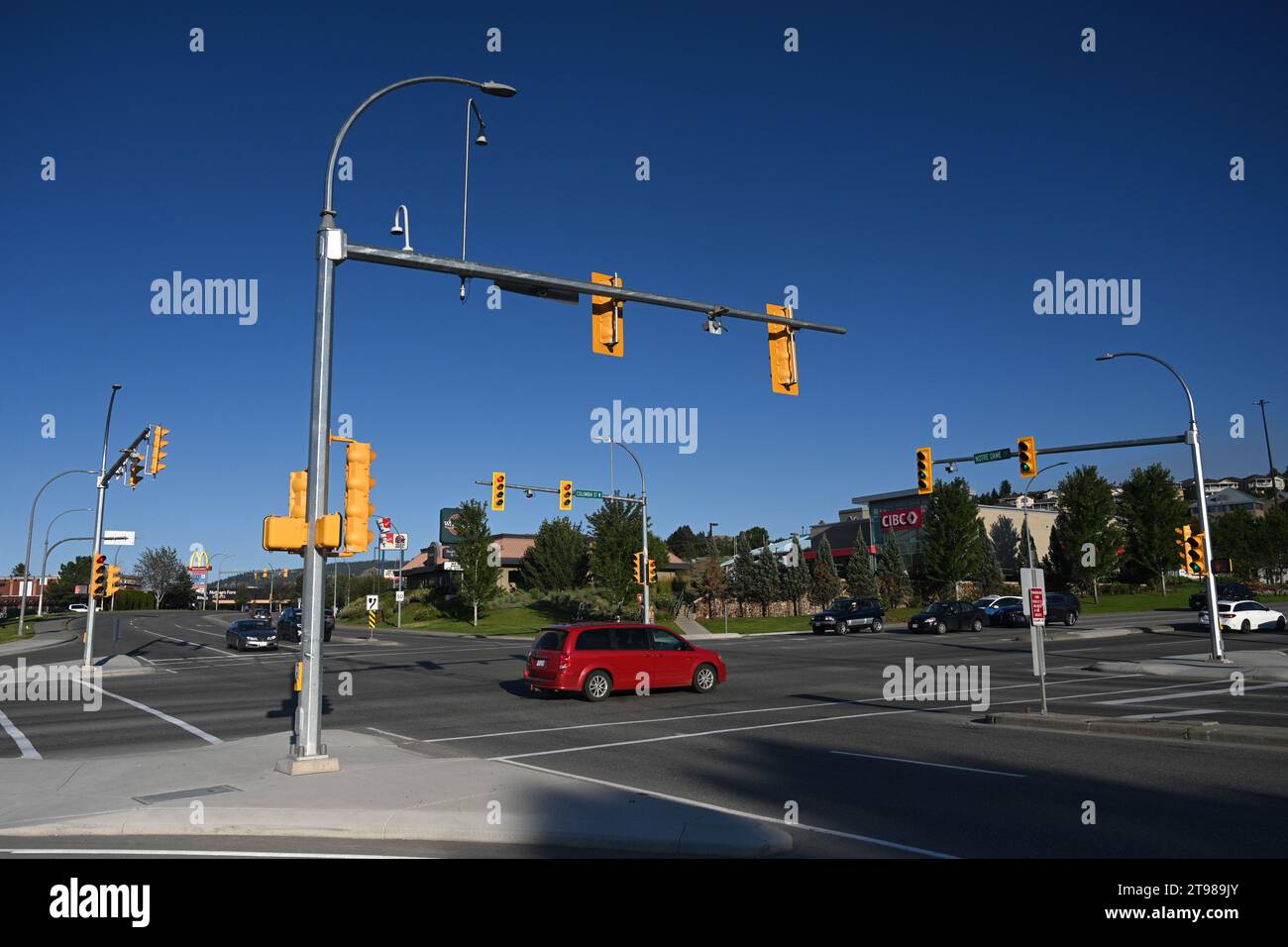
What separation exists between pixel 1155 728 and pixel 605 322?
9.96m

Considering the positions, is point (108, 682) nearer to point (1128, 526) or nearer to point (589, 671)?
point (589, 671)

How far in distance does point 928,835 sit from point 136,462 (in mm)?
25009

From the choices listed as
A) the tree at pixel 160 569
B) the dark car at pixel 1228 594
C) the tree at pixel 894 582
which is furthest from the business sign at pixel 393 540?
the tree at pixel 160 569

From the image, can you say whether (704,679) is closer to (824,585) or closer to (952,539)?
(824,585)

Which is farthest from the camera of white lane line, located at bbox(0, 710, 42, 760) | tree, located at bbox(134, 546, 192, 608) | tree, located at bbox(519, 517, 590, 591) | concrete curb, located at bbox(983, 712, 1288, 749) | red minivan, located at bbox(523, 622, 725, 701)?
tree, located at bbox(134, 546, 192, 608)

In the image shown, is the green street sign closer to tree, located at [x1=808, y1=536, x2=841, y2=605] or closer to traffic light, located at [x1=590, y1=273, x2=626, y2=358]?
traffic light, located at [x1=590, y1=273, x2=626, y2=358]

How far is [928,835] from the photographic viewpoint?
311 inches

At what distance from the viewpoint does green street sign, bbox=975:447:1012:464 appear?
2698cm

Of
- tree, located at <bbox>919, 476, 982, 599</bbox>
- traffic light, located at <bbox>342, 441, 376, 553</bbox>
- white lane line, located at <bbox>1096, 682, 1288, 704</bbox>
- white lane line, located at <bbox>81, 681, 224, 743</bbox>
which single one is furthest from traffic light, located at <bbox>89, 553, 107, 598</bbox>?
tree, located at <bbox>919, 476, 982, 599</bbox>

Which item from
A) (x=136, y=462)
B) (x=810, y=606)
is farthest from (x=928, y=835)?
(x=810, y=606)

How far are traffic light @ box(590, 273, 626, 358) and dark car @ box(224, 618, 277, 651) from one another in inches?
1310

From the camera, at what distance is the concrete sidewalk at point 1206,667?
912 inches

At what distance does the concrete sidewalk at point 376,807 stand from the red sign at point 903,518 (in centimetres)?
6711
